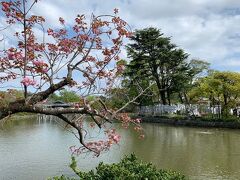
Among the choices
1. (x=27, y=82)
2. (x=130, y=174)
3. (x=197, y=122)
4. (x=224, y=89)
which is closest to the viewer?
(x=27, y=82)

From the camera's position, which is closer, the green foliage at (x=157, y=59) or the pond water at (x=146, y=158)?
the pond water at (x=146, y=158)

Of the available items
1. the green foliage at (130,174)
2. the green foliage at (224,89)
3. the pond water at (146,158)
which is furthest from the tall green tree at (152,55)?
the green foliage at (130,174)

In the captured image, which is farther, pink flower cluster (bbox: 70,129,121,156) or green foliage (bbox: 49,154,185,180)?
green foliage (bbox: 49,154,185,180)

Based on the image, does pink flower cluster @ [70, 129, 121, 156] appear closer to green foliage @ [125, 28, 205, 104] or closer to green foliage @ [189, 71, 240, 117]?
green foliage @ [189, 71, 240, 117]

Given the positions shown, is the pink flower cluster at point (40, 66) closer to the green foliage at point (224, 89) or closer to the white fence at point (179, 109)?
the green foliage at point (224, 89)

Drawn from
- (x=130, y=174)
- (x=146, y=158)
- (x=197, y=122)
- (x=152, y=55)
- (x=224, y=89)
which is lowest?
(x=146, y=158)

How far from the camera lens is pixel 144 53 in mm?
35625

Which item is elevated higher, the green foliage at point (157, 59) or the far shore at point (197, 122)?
the green foliage at point (157, 59)

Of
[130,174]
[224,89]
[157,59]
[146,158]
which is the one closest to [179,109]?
[157,59]

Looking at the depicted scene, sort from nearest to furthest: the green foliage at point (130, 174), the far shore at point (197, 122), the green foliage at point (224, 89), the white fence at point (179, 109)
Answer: the green foliage at point (130, 174)
the far shore at point (197, 122)
the green foliage at point (224, 89)
the white fence at point (179, 109)

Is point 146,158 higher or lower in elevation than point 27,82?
lower

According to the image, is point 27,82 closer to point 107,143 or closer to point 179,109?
point 107,143

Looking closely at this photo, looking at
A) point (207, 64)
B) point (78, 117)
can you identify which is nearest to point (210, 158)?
point (78, 117)

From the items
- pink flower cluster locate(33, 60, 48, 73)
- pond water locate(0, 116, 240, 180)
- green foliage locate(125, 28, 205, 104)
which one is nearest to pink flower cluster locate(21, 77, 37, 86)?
pink flower cluster locate(33, 60, 48, 73)
